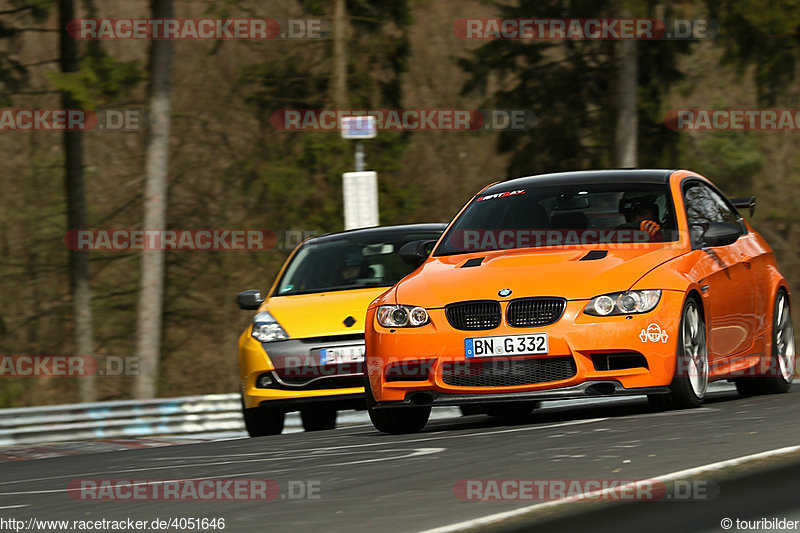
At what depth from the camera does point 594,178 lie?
9.91 meters

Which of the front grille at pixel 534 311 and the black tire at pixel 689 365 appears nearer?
the front grille at pixel 534 311

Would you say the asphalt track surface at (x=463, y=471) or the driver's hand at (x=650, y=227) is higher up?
the driver's hand at (x=650, y=227)

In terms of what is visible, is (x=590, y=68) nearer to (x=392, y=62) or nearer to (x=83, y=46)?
(x=392, y=62)

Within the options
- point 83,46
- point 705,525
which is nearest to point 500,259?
point 705,525

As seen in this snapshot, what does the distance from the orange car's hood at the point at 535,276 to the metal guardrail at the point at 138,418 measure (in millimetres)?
5912

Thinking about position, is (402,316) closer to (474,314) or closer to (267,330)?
(474,314)

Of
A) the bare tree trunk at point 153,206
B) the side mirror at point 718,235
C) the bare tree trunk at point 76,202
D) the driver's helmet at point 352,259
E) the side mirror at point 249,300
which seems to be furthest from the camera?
the bare tree trunk at point 76,202

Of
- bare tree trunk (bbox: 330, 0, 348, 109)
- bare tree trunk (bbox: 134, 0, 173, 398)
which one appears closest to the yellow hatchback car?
bare tree trunk (bbox: 134, 0, 173, 398)

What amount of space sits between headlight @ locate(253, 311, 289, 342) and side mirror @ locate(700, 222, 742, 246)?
379 cm

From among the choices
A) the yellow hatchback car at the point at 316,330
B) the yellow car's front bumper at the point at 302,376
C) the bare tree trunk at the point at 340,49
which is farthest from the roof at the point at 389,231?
the bare tree trunk at the point at 340,49

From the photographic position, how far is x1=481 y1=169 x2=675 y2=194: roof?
9.84 meters

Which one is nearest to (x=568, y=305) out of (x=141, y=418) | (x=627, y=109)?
(x=141, y=418)

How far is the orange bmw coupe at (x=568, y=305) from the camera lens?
324 inches

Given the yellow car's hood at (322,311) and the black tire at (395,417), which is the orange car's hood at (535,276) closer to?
the black tire at (395,417)
